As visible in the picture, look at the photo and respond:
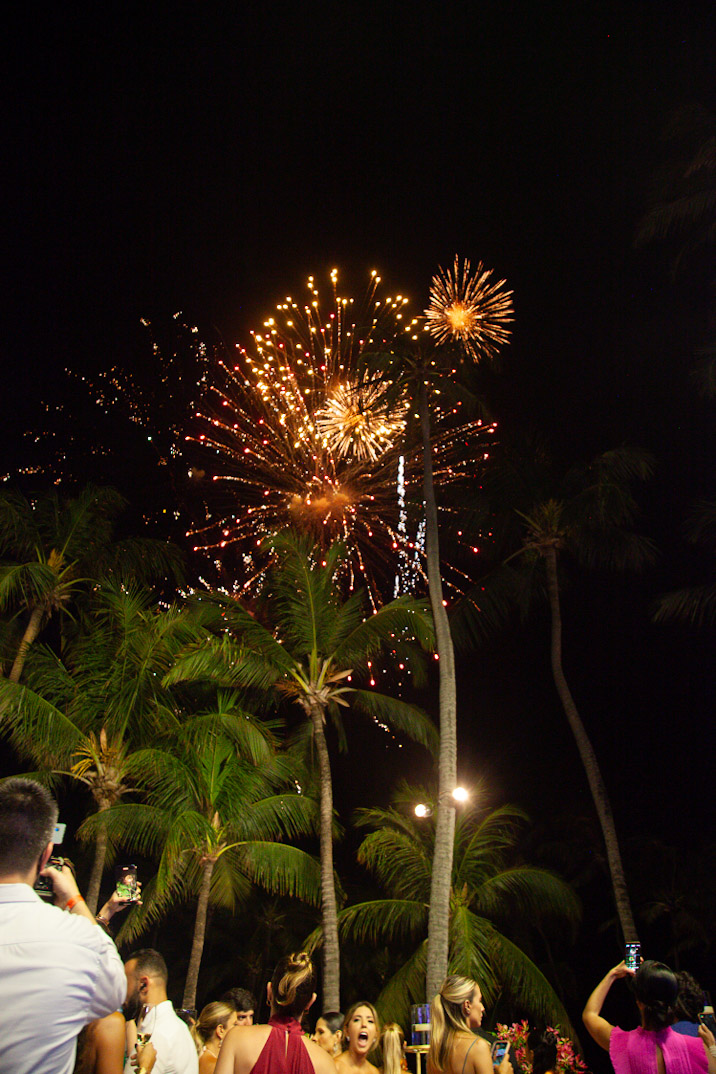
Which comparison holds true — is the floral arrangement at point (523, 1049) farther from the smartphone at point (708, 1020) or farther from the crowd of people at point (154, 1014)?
the smartphone at point (708, 1020)

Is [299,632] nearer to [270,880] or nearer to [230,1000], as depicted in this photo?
[270,880]

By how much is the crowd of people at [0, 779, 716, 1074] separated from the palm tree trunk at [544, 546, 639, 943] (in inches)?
476

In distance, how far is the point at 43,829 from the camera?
2557 mm

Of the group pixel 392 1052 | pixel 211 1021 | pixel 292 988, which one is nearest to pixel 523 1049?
pixel 392 1052

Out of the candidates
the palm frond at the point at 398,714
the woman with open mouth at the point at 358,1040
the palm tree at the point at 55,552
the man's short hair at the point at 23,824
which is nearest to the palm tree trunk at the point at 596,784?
the palm frond at the point at 398,714

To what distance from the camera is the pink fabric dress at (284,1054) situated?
12.0 ft

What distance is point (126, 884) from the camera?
10.8ft

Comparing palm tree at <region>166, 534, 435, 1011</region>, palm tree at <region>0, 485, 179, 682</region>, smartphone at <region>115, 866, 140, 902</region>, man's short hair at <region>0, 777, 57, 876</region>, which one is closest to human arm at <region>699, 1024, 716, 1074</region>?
smartphone at <region>115, 866, 140, 902</region>

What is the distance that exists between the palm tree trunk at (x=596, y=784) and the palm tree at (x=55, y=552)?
1018cm

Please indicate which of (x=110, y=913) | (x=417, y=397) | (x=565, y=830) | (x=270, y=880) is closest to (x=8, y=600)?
(x=270, y=880)

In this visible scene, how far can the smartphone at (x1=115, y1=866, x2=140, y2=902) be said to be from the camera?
128 inches

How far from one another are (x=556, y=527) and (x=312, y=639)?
7.67 meters

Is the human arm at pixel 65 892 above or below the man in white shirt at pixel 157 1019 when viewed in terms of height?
above

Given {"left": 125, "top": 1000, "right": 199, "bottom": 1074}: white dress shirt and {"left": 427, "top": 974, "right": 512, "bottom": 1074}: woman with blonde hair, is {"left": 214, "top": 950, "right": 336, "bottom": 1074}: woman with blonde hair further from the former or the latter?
{"left": 125, "top": 1000, "right": 199, "bottom": 1074}: white dress shirt
